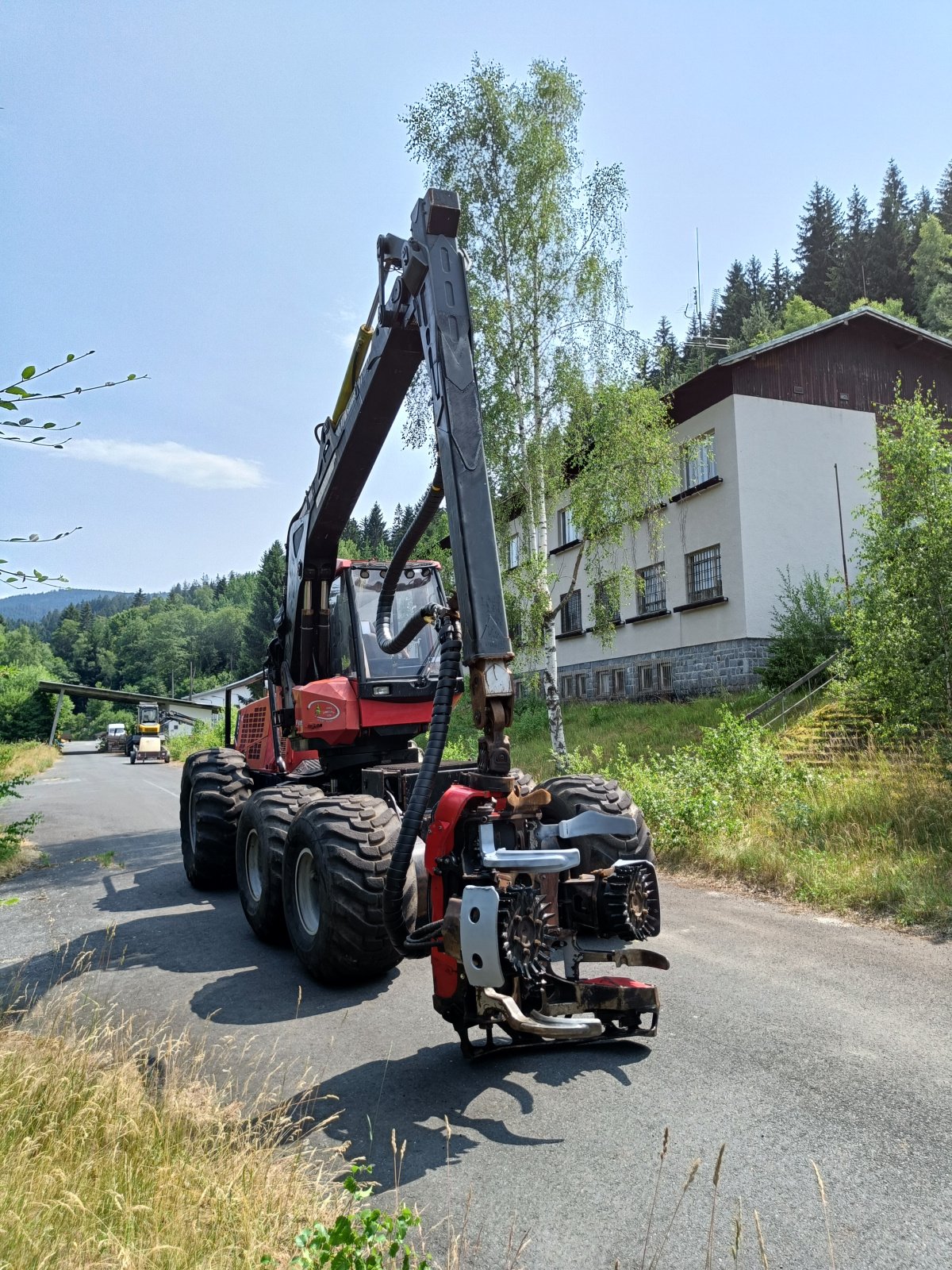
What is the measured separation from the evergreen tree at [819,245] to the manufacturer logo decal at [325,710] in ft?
210

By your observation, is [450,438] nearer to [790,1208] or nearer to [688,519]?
[790,1208]

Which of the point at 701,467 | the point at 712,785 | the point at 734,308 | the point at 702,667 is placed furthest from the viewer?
the point at 734,308

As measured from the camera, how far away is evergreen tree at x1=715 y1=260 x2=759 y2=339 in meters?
66.8

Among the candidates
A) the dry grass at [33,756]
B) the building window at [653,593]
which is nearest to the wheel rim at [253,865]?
the building window at [653,593]

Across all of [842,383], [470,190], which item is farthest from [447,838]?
[842,383]

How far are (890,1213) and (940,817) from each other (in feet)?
20.0

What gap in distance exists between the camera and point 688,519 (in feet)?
68.3

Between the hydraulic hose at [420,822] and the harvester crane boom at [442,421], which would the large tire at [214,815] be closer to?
the harvester crane boom at [442,421]

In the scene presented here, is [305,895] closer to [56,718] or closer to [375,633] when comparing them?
[375,633]

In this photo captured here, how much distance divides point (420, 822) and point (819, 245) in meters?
73.1

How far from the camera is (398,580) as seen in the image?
7.38 metres

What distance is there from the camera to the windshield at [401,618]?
722 cm

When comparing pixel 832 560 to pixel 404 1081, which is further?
pixel 832 560

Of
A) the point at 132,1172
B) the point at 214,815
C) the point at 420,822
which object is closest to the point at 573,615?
the point at 214,815
